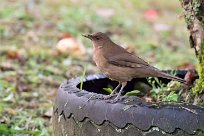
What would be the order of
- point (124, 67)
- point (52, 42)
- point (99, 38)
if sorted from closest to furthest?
point (124, 67) < point (99, 38) < point (52, 42)

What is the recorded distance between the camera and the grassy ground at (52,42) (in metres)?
5.72

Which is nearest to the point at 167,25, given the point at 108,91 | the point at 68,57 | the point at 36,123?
the point at 68,57

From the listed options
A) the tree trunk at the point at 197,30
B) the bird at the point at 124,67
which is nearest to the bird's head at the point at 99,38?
the bird at the point at 124,67

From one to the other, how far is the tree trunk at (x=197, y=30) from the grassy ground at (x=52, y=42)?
1.82 feet

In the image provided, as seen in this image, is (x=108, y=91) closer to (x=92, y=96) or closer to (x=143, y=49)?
(x=92, y=96)

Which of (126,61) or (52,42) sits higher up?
(126,61)

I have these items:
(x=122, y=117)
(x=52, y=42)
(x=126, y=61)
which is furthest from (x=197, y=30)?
(x=52, y=42)

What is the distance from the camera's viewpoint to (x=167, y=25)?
11.0 metres

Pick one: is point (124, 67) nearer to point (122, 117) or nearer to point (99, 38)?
point (99, 38)

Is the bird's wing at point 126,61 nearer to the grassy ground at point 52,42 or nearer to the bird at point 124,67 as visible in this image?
the bird at point 124,67

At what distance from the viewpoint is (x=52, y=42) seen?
28.0 feet

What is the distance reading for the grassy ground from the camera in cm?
572

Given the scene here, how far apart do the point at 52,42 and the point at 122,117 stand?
17.8 ft

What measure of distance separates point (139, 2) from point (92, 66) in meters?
5.04
